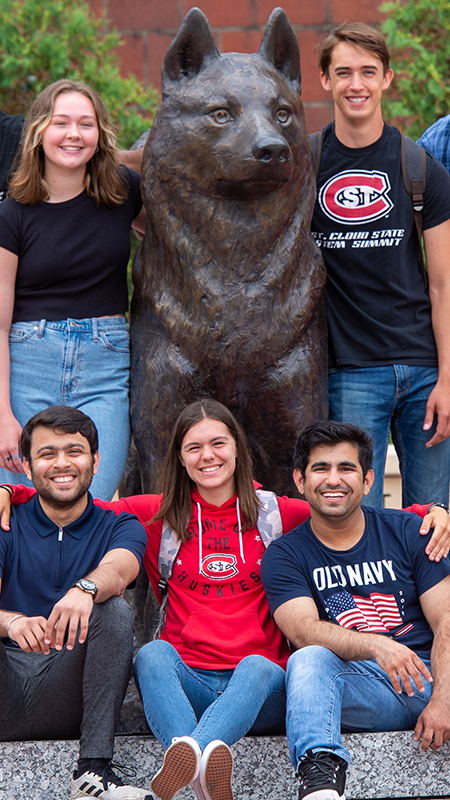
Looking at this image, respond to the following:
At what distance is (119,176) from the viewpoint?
3.75m

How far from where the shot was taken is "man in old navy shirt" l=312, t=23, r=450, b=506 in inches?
148

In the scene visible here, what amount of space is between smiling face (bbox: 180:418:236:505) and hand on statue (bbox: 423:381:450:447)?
0.85 metres

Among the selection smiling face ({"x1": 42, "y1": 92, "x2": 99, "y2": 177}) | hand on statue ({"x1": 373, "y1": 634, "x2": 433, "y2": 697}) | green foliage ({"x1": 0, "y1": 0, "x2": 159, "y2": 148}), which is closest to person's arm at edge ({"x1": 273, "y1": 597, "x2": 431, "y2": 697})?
hand on statue ({"x1": 373, "y1": 634, "x2": 433, "y2": 697})

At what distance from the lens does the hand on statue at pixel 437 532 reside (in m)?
3.17

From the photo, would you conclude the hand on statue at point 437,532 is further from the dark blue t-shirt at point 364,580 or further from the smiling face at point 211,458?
the smiling face at point 211,458

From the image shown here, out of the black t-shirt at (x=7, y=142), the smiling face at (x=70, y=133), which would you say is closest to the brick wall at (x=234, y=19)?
the black t-shirt at (x=7, y=142)

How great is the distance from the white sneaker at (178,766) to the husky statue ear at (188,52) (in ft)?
7.11

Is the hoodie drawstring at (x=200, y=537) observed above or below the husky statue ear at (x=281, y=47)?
below

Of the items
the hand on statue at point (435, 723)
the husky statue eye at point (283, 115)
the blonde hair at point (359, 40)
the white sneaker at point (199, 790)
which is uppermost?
the blonde hair at point (359, 40)

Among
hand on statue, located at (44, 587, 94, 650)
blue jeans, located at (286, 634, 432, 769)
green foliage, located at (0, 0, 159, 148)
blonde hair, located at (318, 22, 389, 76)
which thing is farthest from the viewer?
green foliage, located at (0, 0, 159, 148)

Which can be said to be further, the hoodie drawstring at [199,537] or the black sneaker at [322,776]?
the hoodie drawstring at [199,537]

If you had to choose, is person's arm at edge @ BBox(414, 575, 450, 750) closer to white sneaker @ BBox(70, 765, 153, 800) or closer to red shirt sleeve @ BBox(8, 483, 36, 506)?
white sneaker @ BBox(70, 765, 153, 800)

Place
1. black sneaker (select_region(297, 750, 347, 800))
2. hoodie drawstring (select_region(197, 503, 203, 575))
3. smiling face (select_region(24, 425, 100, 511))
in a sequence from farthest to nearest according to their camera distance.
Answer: hoodie drawstring (select_region(197, 503, 203, 575)) < smiling face (select_region(24, 425, 100, 511)) < black sneaker (select_region(297, 750, 347, 800))

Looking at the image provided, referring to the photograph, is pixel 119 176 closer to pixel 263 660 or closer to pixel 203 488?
pixel 203 488
